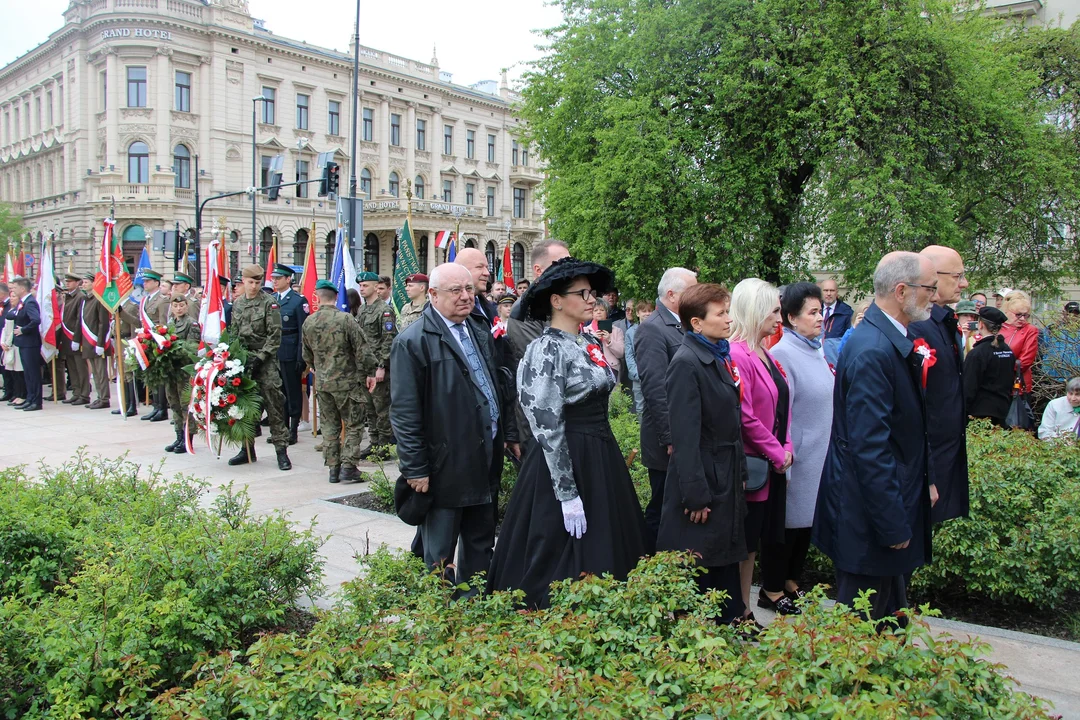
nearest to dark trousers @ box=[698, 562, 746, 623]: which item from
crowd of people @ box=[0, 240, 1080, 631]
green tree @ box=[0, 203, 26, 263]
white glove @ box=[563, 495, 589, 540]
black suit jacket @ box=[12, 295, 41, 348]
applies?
crowd of people @ box=[0, 240, 1080, 631]

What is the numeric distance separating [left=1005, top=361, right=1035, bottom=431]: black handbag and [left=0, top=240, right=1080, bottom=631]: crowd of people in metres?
5.03

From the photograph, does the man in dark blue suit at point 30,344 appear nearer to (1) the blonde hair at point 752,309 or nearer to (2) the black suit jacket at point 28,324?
(2) the black suit jacket at point 28,324

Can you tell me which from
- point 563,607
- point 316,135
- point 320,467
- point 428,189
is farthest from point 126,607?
point 428,189

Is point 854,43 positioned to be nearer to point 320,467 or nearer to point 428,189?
point 320,467

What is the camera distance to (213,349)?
374 inches

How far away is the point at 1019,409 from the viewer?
9.25 metres

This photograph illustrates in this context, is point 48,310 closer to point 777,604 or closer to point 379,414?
point 379,414

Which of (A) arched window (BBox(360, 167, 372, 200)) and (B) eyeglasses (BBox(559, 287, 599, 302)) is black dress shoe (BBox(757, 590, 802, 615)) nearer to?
(B) eyeglasses (BBox(559, 287, 599, 302))

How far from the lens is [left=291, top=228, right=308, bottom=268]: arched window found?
5888 cm

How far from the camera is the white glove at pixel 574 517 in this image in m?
3.93

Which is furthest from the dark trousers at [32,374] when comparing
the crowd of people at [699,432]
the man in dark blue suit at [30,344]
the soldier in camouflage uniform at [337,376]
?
the crowd of people at [699,432]

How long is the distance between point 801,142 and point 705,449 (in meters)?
15.6

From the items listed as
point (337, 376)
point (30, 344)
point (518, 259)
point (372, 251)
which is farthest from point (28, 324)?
point (518, 259)

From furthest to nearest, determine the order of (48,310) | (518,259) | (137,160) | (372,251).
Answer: (518,259) < (372,251) < (137,160) < (48,310)
